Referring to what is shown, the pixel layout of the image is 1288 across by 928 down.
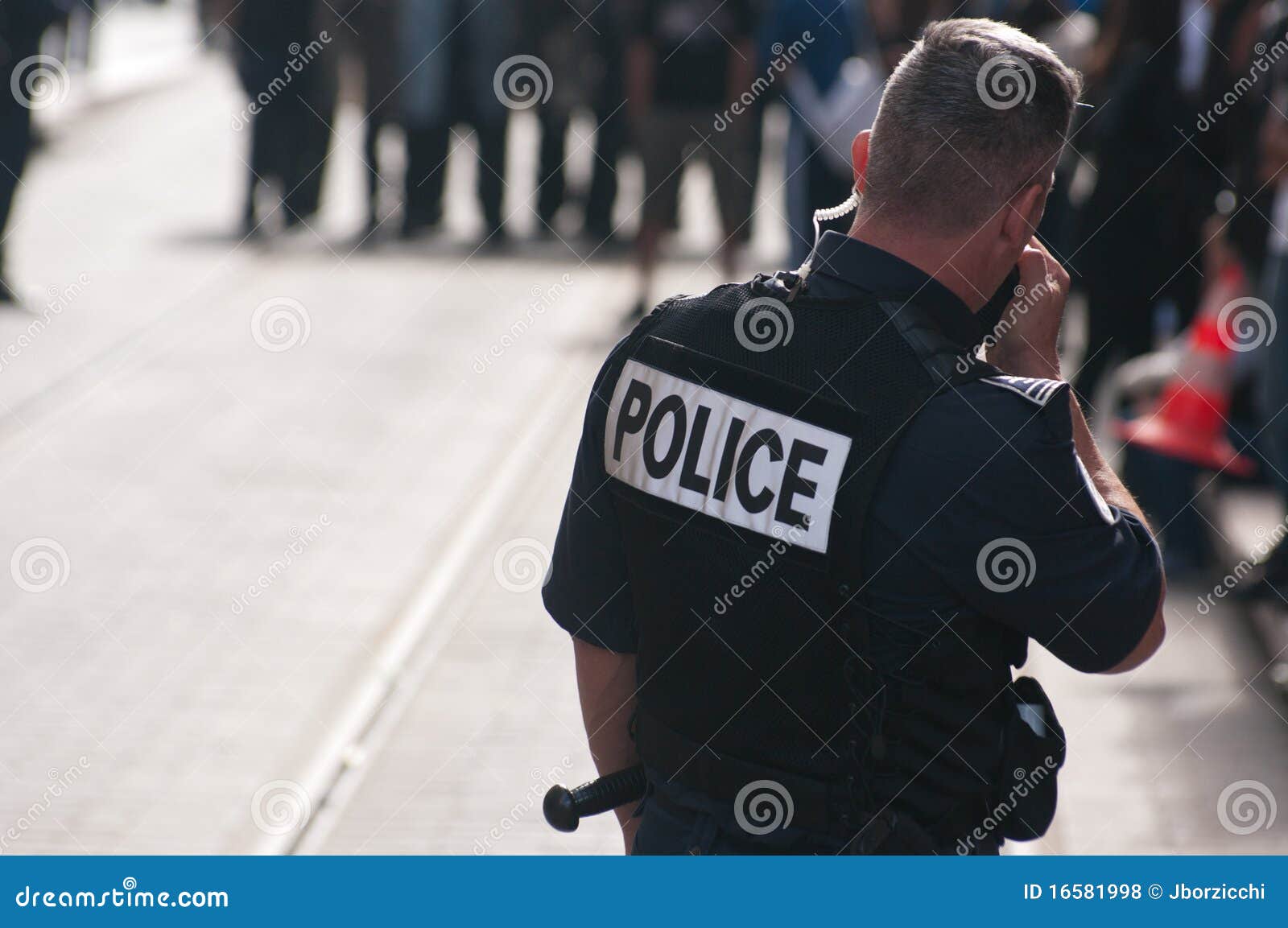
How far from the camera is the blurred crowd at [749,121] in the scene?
675 cm

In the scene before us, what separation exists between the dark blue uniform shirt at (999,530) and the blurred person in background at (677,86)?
7.94 meters

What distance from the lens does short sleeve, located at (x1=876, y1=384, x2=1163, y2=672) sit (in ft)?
6.73

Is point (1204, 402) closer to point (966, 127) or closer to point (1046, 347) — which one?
point (1046, 347)

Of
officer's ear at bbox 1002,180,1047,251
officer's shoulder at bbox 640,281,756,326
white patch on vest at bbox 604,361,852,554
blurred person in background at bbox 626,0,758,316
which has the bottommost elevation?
blurred person in background at bbox 626,0,758,316

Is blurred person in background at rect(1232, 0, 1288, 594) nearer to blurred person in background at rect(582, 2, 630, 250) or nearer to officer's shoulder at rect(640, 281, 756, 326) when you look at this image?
officer's shoulder at rect(640, 281, 756, 326)

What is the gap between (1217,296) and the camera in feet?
20.7

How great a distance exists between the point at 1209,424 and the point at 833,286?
4480 millimetres

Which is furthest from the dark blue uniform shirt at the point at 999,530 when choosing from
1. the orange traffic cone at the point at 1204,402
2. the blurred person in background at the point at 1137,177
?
the blurred person in background at the point at 1137,177

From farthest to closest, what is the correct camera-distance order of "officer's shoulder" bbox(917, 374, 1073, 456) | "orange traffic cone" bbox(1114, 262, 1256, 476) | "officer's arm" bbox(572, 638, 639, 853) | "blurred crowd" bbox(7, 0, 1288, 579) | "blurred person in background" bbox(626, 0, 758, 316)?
"blurred person in background" bbox(626, 0, 758, 316), "blurred crowd" bbox(7, 0, 1288, 579), "orange traffic cone" bbox(1114, 262, 1256, 476), "officer's arm" bbox(572, 638, 639, 853), "officer's shoulder" bbox(917, 374, 1073, 456)

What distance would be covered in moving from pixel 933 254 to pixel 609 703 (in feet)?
2.71

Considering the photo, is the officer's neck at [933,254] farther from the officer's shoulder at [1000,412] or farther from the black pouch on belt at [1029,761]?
the black pouch on belt at [1029,761]

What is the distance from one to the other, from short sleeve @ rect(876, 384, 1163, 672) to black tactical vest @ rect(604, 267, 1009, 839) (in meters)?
0.05

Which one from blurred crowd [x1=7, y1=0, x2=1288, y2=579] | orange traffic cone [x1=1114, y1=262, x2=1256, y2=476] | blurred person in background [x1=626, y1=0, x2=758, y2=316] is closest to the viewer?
orange traffic cone [x1=1114, y1=262, x2=1256, y2=476]

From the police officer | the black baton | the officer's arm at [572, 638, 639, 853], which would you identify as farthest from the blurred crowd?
the black baton
